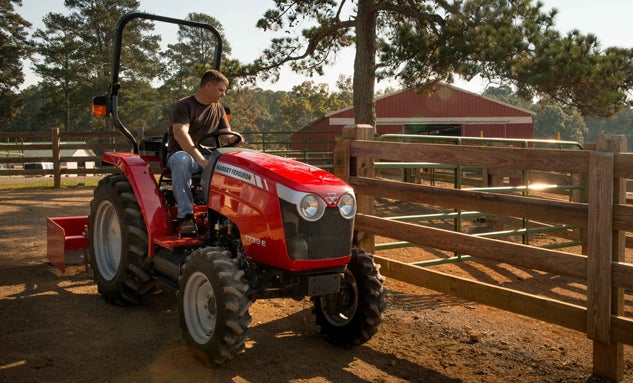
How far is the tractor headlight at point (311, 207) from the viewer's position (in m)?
3.80

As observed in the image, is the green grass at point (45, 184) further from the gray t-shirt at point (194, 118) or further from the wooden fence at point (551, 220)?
the wooden fence at point (551, 220)

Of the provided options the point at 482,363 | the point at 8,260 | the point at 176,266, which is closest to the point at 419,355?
the point at 482,363

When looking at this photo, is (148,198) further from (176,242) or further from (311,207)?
(311,207)

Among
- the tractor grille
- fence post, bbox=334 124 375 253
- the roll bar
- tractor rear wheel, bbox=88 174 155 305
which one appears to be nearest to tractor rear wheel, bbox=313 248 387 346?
the tractor grille

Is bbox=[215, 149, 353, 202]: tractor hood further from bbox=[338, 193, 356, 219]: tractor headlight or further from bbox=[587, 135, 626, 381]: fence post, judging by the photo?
bbox=[587, 135, 626, 381]: fence post

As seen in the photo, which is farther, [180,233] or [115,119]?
[115,119]

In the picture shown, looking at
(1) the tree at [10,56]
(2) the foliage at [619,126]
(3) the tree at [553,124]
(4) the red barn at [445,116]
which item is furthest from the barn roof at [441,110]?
(2) the foliage at [619,126]

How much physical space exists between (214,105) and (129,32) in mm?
44313

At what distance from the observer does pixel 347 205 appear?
4.02 m

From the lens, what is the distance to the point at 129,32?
46344mm

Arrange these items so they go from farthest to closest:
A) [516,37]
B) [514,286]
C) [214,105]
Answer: [516,37]
[514,286]
[214,105]

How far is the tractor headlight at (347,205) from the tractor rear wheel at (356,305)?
0.43 m

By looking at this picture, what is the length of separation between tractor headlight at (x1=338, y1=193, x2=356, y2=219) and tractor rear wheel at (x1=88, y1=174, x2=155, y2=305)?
1.77 meters

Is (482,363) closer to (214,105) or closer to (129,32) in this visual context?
(214,105)
